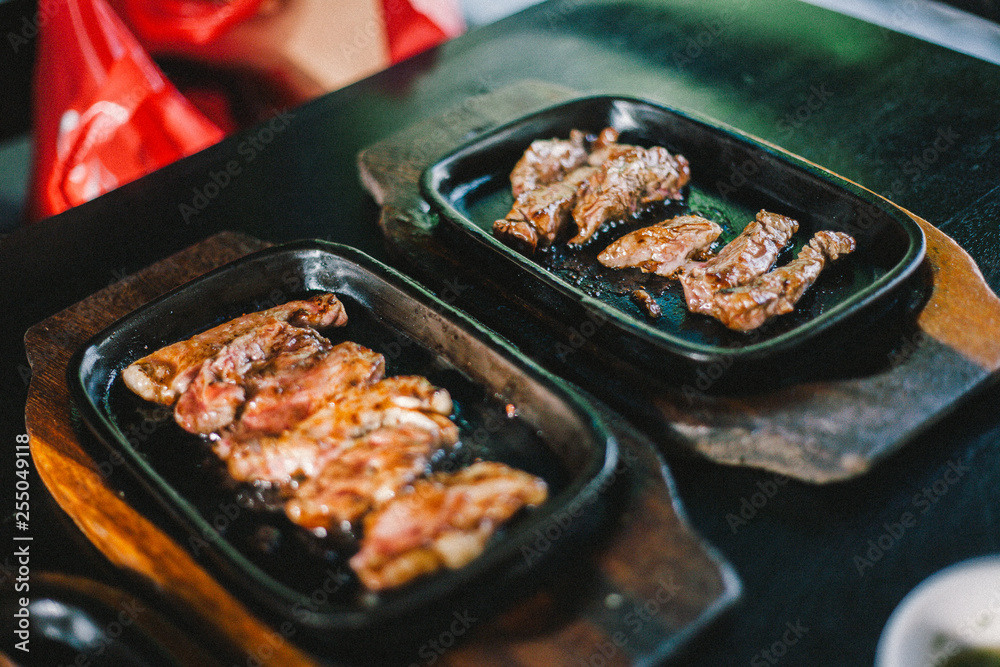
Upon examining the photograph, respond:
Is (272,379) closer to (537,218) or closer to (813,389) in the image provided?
(537,218)

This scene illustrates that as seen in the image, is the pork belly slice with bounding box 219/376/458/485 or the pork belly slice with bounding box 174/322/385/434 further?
the pork belly slice with bounding box 174/322/385/434

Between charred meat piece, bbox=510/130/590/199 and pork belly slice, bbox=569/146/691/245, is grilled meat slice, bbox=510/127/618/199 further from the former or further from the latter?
pork belly slice, bbox=569/146/691/245

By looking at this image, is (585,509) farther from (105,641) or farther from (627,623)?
(105,641)

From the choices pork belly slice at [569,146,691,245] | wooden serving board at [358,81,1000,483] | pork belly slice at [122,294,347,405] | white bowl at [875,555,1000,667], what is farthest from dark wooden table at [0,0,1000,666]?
pork belly slice at [569,146,691,245]

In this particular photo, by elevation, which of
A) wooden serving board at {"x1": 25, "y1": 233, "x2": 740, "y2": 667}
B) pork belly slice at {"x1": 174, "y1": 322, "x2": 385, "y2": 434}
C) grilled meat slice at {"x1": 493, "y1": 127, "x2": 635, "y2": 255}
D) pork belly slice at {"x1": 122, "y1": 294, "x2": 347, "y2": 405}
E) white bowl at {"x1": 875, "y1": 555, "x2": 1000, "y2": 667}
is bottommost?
wooden serving board at {"x1": 25, "y1": 233, "x2": 740, "y2": 667}

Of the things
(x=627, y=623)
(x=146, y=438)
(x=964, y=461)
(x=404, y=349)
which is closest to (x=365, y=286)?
(x=404, y=349)

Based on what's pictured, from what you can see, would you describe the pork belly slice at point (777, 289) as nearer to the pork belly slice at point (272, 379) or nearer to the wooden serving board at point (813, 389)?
the wooden serving board at point (813, 389)
